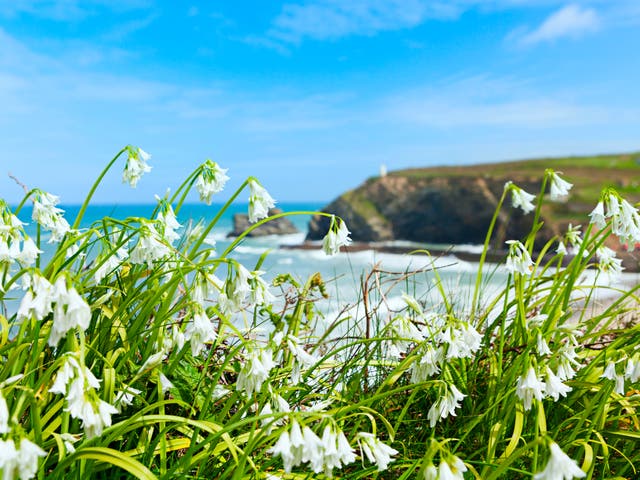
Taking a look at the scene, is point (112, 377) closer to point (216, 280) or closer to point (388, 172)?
point (216, 280)

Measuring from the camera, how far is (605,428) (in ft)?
9.02

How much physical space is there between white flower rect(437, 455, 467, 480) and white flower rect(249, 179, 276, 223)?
1131 millimetres

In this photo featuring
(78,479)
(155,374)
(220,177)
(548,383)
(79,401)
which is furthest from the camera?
(155,374)

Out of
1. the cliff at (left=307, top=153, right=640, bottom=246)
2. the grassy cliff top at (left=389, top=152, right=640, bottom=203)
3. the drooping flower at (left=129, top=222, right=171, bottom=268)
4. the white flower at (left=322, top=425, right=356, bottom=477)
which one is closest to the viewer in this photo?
the white flower at (left=322, top=425, right=356, bottom=477)

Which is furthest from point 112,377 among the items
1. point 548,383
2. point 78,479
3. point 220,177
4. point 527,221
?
point 527,221

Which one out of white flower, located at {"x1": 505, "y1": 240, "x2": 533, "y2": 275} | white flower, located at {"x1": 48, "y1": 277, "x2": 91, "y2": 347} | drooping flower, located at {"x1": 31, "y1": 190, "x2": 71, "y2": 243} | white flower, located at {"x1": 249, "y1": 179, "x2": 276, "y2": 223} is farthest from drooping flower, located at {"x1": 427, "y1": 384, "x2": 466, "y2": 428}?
drooping flower, located at {"x1": 31, "y1": 190, "x2": 71, "y2": 243}

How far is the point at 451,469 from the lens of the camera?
1.50 m

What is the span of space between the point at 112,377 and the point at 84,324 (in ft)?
2.16

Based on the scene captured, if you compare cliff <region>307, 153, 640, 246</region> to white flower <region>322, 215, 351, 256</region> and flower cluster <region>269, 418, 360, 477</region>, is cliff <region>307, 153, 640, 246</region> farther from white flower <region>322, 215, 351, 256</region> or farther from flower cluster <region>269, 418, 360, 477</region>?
flower cluster <region>269, 418, 360, 477</region>

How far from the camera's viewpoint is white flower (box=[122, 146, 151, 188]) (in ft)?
8.14

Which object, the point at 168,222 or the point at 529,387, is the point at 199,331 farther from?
the point at 529,387

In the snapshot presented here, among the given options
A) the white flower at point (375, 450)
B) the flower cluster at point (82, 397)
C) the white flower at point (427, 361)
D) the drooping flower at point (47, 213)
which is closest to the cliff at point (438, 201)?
the drooping flower at point (47, 213)

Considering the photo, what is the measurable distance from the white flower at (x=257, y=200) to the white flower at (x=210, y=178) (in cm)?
17

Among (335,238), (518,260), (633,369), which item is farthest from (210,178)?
(633,369)
